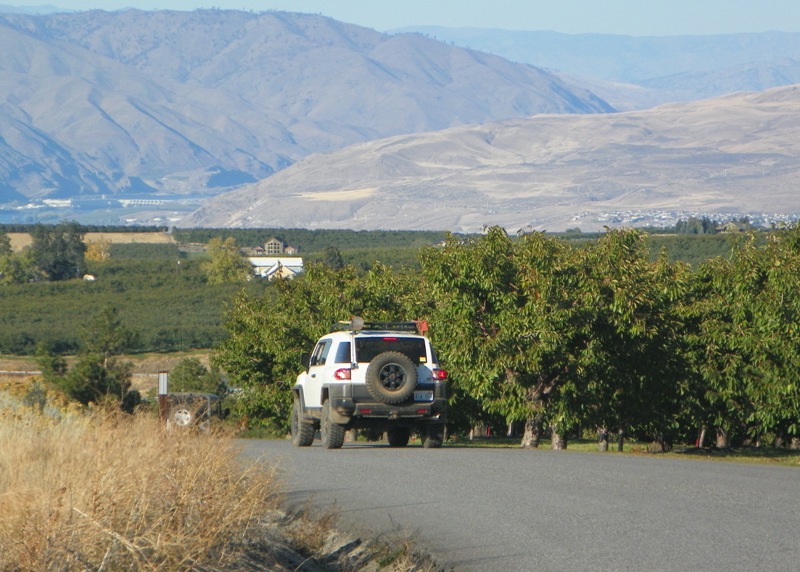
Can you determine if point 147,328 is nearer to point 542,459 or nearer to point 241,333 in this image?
point 241,333

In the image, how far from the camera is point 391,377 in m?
19.8

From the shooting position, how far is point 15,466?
1128 cm

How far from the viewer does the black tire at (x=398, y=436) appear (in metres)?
22.4

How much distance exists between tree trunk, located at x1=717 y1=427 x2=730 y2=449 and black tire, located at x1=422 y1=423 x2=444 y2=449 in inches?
838

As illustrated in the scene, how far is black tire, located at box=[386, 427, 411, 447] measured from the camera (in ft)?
73.4

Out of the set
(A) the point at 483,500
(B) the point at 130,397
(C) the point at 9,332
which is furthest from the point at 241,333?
(C) the point at 9,332

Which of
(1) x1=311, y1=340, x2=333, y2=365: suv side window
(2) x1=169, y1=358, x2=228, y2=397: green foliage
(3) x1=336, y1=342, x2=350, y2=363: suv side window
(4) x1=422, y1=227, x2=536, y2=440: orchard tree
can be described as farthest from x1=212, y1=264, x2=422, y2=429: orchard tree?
(2) x1=169, y1=358, x2=228, y2=397: green foliage

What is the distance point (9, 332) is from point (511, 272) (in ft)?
321

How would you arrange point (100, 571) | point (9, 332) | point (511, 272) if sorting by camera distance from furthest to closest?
point (9, 332)
point (511, 272)
point (100, 571)

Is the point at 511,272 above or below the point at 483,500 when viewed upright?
above

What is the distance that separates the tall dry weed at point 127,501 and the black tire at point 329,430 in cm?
748

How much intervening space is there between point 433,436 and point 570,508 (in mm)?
8821

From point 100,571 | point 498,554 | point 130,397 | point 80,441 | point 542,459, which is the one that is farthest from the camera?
point 130,397

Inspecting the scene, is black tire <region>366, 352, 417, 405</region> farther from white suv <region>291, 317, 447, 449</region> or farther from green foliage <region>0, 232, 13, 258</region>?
green foliage <region>0, 232, 13, 258</region>
